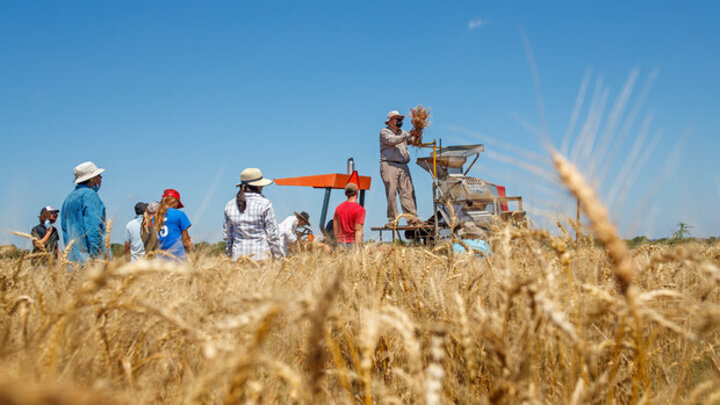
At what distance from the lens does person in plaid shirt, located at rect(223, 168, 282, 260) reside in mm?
4977

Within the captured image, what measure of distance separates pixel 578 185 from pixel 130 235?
5029 millimetres

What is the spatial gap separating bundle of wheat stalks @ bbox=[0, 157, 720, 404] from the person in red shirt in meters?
3.20

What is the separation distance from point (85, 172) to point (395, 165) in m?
5.00

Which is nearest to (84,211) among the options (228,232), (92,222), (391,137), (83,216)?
(83,216)

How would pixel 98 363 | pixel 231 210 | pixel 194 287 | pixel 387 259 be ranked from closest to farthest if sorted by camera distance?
1. pixel 98 363
2. pixel 194 287
3. pixel 387 259
4. pixel 231 210

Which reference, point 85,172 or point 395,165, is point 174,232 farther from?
point 395,165

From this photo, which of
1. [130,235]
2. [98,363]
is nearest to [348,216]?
[130,235]

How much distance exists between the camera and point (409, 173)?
8.60 m

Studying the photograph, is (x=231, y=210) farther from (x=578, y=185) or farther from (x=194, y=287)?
(x=578, y=185)

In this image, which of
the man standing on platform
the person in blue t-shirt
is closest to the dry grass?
the person in blue t-shirt

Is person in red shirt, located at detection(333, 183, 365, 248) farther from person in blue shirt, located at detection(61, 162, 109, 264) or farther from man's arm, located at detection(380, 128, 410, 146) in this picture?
person in blue shirt, located at detection(61, 162, 109, 264)

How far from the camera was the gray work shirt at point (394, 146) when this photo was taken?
26.7 feet

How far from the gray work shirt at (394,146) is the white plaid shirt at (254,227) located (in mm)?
3586

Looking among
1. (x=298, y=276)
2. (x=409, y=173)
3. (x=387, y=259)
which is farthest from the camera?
(x=409, y=173)
